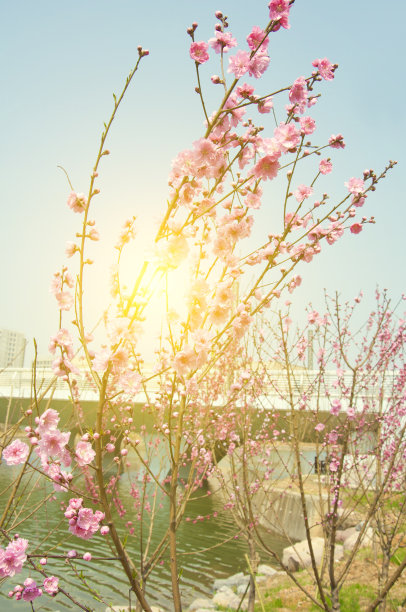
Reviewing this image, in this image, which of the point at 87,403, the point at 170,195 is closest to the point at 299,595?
the point at 170,195

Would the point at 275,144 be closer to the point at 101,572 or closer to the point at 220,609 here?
the point at 220,609

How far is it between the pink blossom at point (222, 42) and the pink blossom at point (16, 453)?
188 centimetres

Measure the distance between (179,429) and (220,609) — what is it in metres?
6.94

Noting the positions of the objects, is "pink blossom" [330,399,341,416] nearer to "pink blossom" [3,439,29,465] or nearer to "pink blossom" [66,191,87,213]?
"pink blossom" [3,439,29,465]

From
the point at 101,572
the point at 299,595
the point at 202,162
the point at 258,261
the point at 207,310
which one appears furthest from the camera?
the point at 101,572

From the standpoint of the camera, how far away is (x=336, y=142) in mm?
2373

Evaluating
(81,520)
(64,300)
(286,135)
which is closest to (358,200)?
(286,135)

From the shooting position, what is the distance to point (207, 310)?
6.73ft

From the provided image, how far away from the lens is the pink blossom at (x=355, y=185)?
8.29 ft

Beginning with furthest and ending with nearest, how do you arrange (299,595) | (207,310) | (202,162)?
(299,595) < (207,310) < (202,162)

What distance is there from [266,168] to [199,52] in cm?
55

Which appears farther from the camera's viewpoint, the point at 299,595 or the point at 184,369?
the point at 299,595

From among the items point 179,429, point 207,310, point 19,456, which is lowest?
point 19,456

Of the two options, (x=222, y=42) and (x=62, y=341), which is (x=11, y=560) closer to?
(x=62, y=341)
